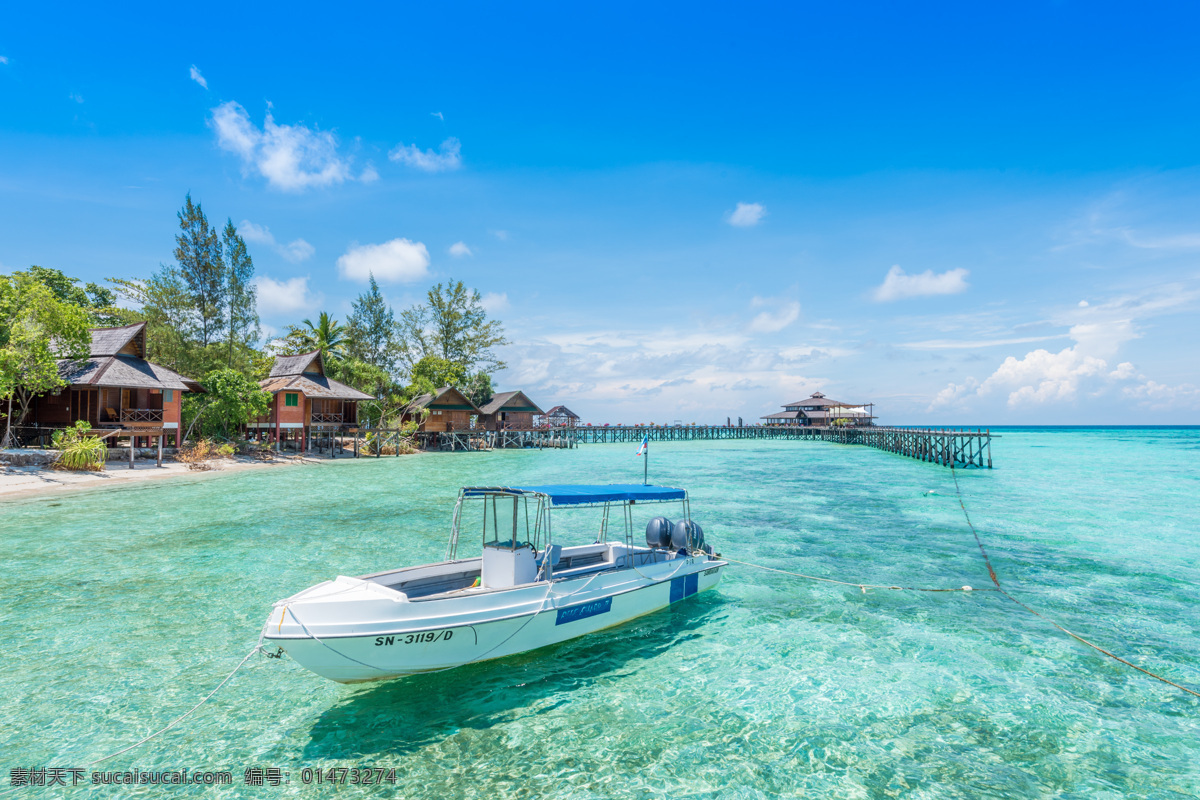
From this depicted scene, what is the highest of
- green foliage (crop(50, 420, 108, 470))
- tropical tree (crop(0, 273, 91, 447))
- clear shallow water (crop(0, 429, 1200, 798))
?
tropical tree (crop(0, 273, 91, 447))

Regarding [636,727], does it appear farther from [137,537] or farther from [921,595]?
[137,537]

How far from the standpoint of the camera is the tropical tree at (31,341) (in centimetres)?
2620

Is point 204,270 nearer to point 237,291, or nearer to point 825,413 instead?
point 237,291

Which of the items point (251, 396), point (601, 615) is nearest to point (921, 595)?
point (601, 615)

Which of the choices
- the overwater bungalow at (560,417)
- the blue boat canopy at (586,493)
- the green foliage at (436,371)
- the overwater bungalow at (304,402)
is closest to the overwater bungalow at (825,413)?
the overwater bungalow at (560,417)

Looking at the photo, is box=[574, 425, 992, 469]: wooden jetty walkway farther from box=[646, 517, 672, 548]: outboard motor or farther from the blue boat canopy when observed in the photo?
the blue boat canopy

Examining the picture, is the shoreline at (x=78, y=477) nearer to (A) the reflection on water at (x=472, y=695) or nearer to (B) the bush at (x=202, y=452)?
(B) the bush at (x=202, y=452)

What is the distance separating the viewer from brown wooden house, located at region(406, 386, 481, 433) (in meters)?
52.2

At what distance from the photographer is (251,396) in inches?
1451

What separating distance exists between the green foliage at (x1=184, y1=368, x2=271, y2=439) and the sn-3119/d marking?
35368 millimetres

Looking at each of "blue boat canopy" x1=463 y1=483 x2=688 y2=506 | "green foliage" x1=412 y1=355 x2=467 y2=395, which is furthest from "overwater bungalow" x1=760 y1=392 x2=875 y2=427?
"blue boat canopy" x1=463 y1=483 x2=688 y2=506

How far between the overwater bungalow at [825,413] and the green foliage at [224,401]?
68.1m

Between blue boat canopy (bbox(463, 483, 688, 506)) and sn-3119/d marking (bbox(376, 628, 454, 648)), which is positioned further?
blue boat canopy (bbox(463, 483, 688, 506))

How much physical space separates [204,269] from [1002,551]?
4864 centimetres
